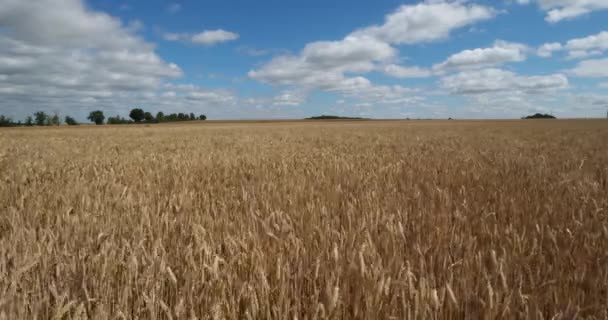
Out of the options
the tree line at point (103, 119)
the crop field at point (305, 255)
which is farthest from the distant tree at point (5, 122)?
the crop field at point (305, 255)

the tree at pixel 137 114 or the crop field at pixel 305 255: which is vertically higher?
the tree at pixel 137 114

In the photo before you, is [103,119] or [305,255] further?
[103,119]

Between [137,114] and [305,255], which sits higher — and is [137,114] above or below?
above

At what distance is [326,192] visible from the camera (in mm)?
3303

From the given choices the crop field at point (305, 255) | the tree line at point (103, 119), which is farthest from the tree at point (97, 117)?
the crop field at point (305, 255)

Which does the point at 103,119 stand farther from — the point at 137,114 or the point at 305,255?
the point at 305,255

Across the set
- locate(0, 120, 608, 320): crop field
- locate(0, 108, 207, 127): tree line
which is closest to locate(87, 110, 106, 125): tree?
locate(0, 108, 207, 127): tree line

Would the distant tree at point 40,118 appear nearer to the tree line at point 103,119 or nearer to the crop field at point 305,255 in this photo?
the tree line at point 103,119

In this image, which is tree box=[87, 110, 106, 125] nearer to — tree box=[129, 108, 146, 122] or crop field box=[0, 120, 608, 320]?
tree box=[129, 108, 146, 122]

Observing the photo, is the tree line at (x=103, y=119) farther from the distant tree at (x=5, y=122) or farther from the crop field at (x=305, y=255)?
the crop field at (x=305, y=255)

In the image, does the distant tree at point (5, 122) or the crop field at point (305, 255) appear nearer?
the crop field at point (305, 255)

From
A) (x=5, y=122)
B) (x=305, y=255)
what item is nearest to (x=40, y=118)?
(x=5, y=122)

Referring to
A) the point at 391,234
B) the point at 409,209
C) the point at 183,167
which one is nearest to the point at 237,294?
the point at 391,234

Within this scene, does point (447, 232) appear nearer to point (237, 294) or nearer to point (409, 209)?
point (409, 209)
